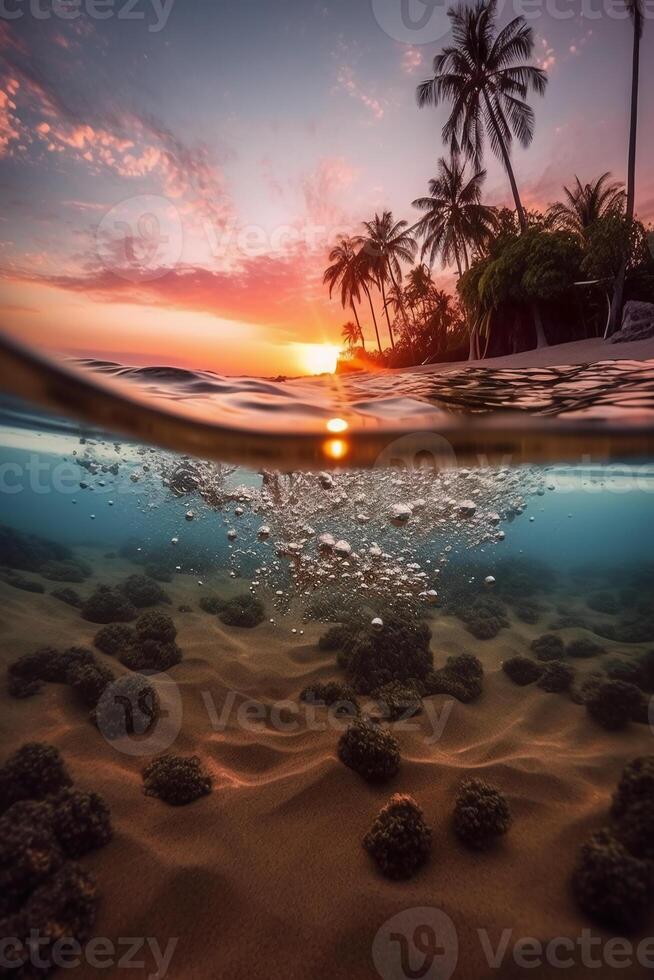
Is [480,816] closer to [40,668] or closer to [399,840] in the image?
[399,840]

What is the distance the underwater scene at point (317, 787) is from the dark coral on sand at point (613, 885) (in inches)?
0.8

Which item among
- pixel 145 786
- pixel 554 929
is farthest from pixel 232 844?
pixel 554 929

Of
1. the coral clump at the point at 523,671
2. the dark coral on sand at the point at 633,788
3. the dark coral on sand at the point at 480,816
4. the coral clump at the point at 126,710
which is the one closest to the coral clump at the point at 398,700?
the dark coral on sand at the point at 480,816

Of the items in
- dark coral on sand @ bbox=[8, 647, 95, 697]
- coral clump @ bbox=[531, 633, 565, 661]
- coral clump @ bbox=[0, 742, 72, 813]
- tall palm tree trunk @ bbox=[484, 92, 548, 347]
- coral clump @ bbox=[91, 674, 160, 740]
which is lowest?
coral clump @ bbox=[531, 633, 565, 661]

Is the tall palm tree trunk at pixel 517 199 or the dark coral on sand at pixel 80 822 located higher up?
the tall palm tree trunk at pixel 517 199

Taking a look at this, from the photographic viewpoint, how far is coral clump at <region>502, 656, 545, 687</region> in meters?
10.2

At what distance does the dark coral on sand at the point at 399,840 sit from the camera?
5250mm

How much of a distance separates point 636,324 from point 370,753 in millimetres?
16075

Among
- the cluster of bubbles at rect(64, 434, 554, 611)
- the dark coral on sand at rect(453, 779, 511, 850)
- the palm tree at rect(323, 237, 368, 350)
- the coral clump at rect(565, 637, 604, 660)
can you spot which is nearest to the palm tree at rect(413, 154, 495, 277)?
the palm tree at rect(323, 237, 368, 350)

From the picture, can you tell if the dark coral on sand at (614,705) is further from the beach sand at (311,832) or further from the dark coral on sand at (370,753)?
the dark coral on sand at (370,753)

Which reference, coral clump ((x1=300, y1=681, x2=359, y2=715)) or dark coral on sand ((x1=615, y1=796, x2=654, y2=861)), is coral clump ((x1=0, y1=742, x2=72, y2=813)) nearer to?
coral clump ((x1=300, y1=681, x2=359, y2=715))

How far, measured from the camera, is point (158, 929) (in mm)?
4613

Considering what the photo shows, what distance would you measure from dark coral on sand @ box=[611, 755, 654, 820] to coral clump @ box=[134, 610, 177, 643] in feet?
30.1

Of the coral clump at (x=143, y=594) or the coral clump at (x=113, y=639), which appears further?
the coral clump at (x=143, y=594)
